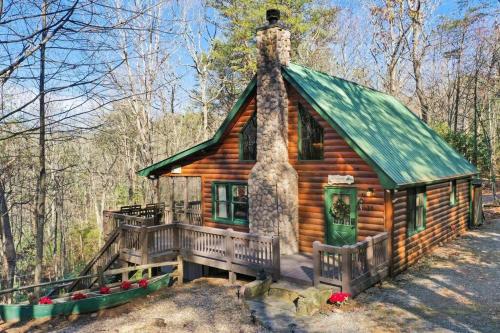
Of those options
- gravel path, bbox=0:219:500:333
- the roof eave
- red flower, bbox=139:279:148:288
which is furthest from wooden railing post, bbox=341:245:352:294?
red flower, bbox=139:279:148:288

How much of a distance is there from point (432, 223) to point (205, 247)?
8.57 meters

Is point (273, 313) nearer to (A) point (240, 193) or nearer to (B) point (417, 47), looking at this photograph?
(A) point (240, 193)

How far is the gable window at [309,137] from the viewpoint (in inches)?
505

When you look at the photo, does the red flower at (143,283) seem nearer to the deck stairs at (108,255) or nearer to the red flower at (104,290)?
the red flower at (104,290)

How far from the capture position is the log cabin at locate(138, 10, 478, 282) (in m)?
11.6

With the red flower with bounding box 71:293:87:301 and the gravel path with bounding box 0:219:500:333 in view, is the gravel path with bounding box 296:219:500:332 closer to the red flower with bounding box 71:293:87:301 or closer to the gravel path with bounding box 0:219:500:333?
the gravel path with bounding box 0:219:500:333

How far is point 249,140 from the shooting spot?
48.5 feet

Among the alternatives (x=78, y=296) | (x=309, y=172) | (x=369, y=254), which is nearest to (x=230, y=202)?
(x=309, y=172)

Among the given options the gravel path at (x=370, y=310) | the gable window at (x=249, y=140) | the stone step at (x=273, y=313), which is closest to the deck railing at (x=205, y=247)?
the gravel path at (x=370, y=310)

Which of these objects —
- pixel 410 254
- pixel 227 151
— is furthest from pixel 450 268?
pixel 227 151

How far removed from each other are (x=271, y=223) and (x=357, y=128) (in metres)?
4.28

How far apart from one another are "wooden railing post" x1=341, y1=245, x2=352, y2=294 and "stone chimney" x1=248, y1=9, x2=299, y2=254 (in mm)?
3537

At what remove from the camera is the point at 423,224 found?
43.9 feet

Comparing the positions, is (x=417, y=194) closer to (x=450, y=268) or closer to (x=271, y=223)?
(x=450, y=268)
